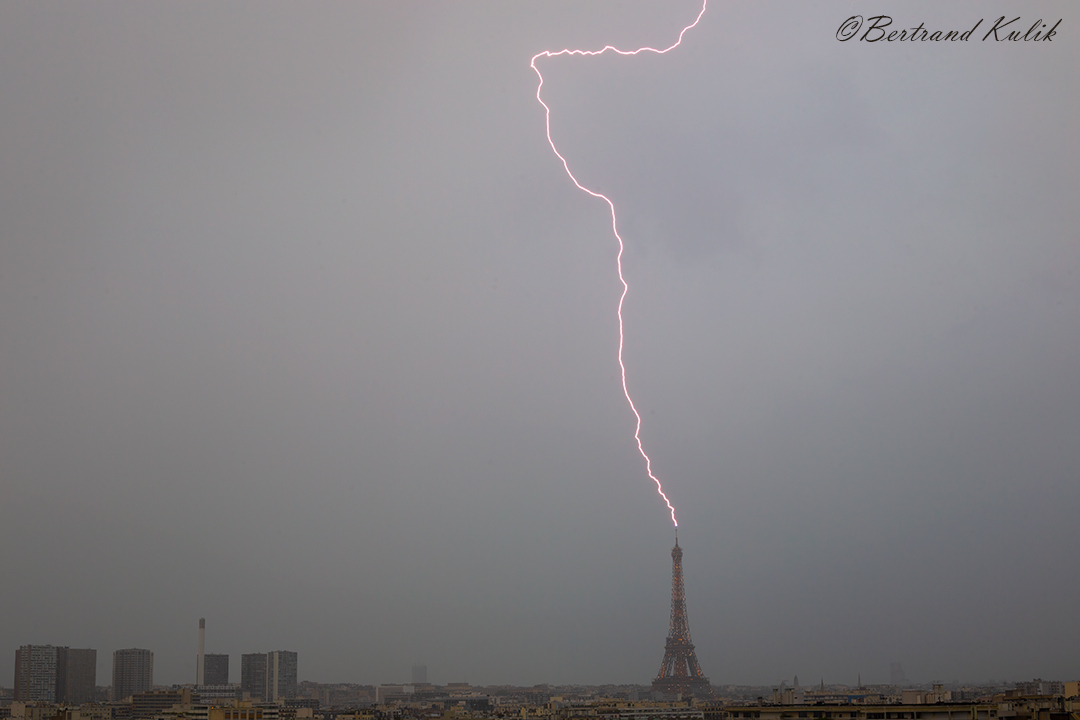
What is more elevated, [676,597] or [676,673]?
[676,597]

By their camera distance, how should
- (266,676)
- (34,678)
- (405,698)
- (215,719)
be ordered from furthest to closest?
(405,698), (266,676), (34,678), (215,719)

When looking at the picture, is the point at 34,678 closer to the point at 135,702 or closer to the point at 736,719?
the point at 135,702

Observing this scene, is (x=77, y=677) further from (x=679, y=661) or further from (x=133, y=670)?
(x=679, y=661)

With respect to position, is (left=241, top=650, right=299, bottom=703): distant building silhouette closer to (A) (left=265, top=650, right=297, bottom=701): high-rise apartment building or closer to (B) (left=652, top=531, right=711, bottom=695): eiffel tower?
(A) (left=265, top=650, right=297, bottom=701): high-rise apartment building

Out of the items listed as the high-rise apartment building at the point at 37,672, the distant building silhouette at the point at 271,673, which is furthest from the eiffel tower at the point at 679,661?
the high-rise apartment building at the point at 37,672

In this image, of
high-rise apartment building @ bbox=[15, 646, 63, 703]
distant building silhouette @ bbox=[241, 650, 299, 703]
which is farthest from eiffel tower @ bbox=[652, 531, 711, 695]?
high-rise apartment building @ bbox=[15, 646, 63, 703]

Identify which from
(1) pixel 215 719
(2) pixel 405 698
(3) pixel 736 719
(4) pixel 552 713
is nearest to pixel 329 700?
(2) pixel 405 698

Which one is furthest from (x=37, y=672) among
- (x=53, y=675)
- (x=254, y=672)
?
(x=254, y=672)
